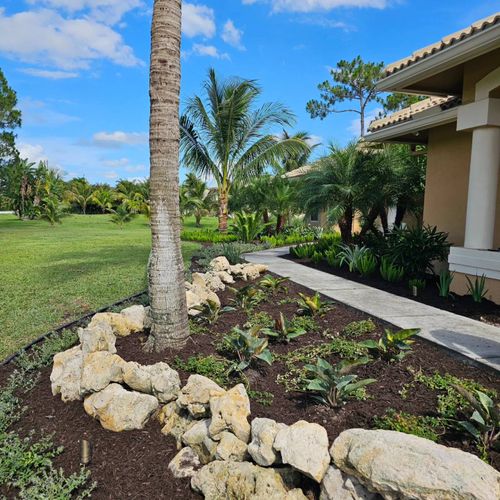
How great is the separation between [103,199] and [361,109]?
92.6ft

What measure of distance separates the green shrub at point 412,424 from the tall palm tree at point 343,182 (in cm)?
725

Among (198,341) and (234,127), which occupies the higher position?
(234,127)

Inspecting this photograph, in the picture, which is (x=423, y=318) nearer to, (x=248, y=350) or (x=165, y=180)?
(x=248, y=350)

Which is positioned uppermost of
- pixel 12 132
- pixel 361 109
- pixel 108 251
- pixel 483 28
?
pixel 361 109

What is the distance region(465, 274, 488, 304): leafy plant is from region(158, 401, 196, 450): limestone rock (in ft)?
16.0

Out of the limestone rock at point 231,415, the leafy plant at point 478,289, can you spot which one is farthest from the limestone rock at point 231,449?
the leafy plant at point 478,289

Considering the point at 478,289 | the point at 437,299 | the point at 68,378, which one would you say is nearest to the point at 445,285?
the point at 437,299

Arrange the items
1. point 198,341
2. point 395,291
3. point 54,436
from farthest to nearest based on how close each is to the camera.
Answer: point 395,291, point 198,341, point 54,436

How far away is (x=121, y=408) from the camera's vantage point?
120 inches

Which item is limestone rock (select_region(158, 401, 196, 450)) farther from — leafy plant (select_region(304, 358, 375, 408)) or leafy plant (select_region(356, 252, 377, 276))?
leafy plant (select_region(356, 252, 377, 276))

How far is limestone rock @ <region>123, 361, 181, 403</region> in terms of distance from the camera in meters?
3.20

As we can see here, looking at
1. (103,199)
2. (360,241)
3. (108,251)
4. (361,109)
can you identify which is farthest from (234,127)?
(103,199)

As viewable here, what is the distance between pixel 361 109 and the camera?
29.3m

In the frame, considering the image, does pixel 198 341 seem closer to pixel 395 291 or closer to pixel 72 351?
pixel 72 351
